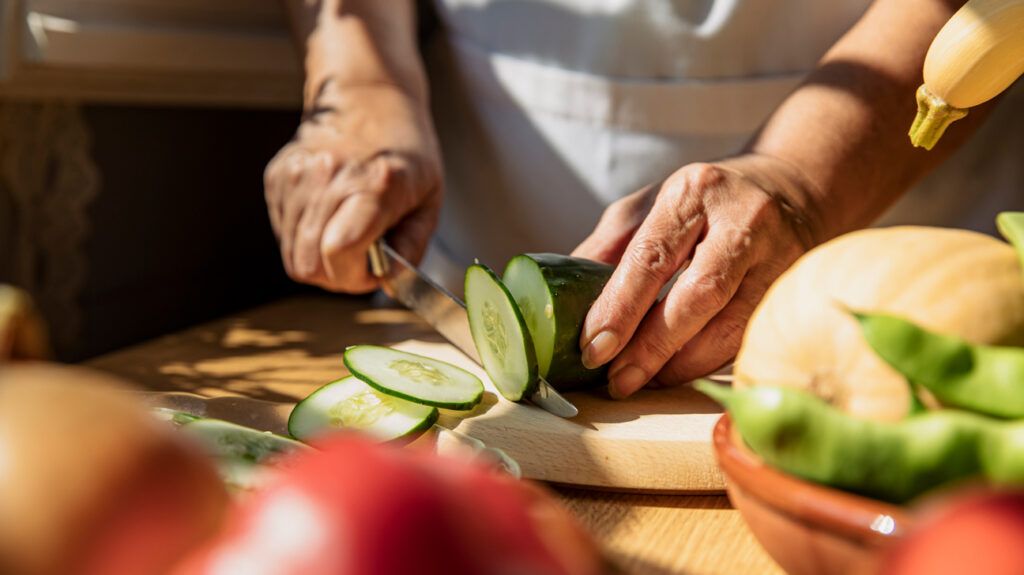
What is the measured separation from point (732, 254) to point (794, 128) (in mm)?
304

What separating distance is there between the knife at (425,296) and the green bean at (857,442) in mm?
756

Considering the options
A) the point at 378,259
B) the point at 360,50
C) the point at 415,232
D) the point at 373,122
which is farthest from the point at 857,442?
the point at 360,50

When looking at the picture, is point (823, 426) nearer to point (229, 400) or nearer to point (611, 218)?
point (229, 400)

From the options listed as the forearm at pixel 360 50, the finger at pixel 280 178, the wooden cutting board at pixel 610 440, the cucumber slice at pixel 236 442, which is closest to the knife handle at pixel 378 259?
the finger at pixel 280 178

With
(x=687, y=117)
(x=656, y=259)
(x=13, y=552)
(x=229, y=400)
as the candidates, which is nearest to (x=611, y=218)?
(x=656, y=259)

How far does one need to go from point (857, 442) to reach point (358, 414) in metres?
0.79

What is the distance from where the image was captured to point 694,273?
1492mm

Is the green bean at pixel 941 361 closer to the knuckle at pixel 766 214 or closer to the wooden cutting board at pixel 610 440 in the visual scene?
the wooden cutting board at pixel 610 440

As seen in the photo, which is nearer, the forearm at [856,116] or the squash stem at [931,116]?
the squash stem at [931,116]

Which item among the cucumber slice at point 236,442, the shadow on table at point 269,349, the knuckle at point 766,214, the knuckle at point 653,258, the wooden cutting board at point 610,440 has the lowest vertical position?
the shadow on table at point 269,349

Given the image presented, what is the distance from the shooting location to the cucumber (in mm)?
1491

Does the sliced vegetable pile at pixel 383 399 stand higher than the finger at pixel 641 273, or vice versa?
the finger at pixel 641 273

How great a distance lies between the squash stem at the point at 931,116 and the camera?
1166 millimetres

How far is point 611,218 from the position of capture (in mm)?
1715
